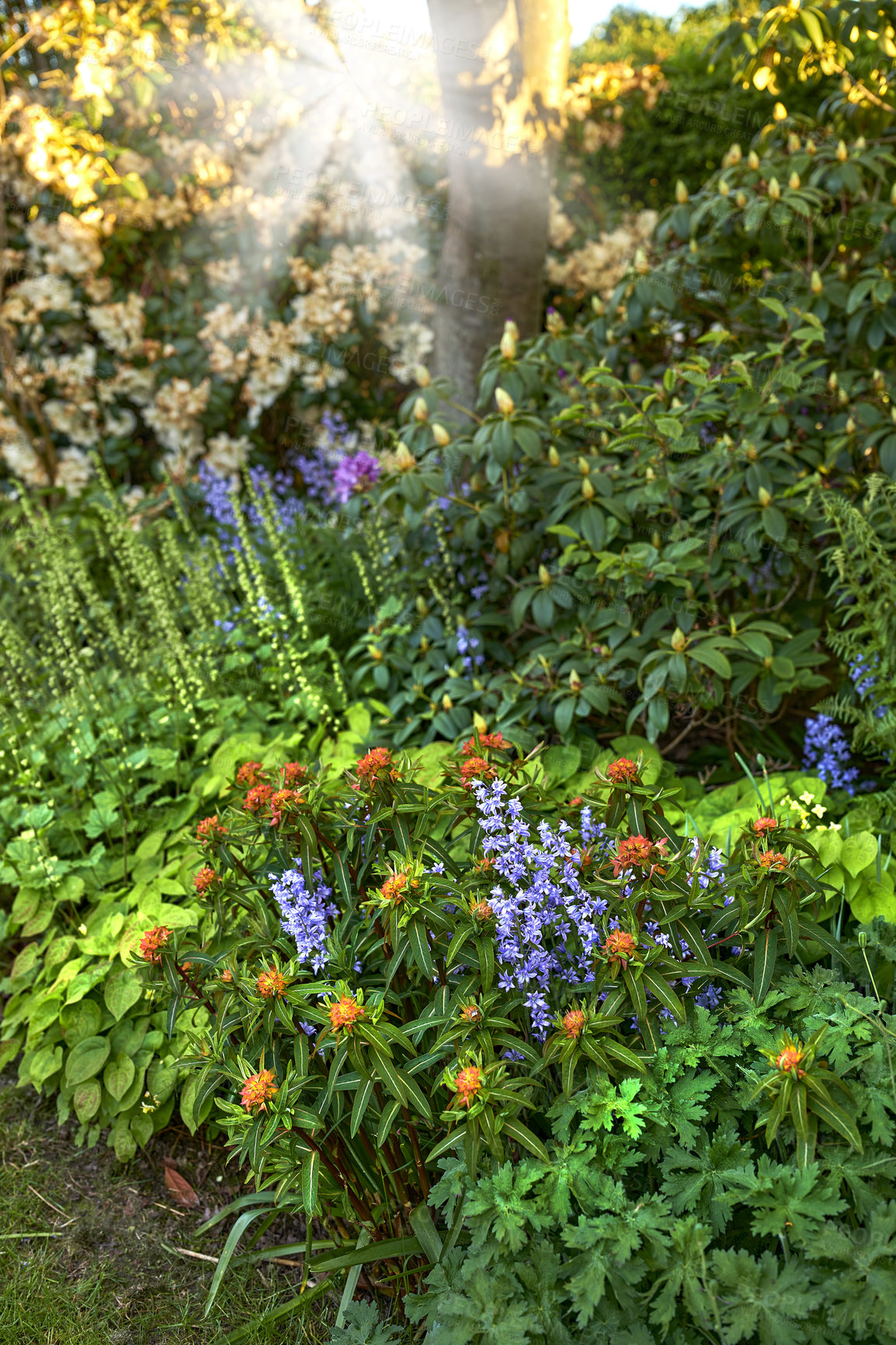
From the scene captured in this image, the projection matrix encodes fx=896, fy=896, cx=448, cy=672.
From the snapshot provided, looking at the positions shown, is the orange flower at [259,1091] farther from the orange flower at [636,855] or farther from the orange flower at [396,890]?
the orange flower at [636,855]

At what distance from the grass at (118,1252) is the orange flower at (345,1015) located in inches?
30.9

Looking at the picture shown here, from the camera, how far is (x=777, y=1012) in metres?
1.59

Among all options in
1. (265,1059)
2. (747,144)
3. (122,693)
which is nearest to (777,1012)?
(265,1059)

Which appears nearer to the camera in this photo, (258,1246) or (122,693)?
(258,1246)

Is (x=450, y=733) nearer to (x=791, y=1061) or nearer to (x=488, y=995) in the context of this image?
(x=488, y=995)

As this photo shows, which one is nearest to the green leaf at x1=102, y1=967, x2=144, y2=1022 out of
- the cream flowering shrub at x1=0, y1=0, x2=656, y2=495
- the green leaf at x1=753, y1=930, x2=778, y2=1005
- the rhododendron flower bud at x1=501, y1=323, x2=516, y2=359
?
the green leaf at x1=753, y1=930, x2=778, y2=1005

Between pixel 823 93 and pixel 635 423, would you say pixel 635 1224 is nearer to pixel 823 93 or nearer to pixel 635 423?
pixel 635 423

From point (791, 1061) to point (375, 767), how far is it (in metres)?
0.84

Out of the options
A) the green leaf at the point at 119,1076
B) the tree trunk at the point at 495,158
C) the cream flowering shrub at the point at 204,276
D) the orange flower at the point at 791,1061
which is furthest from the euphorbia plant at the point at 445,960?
the cream flowering shrub at the point at 204,276

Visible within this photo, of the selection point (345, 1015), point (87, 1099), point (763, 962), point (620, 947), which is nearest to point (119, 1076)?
point (87, 1099)

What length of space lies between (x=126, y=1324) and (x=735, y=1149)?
1.32m

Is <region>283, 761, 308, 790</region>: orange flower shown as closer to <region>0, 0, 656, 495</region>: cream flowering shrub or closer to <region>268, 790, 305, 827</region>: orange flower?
<region>268, 790, 305, 827</region>: orange flower

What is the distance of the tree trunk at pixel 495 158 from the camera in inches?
141

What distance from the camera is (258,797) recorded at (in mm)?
1724
